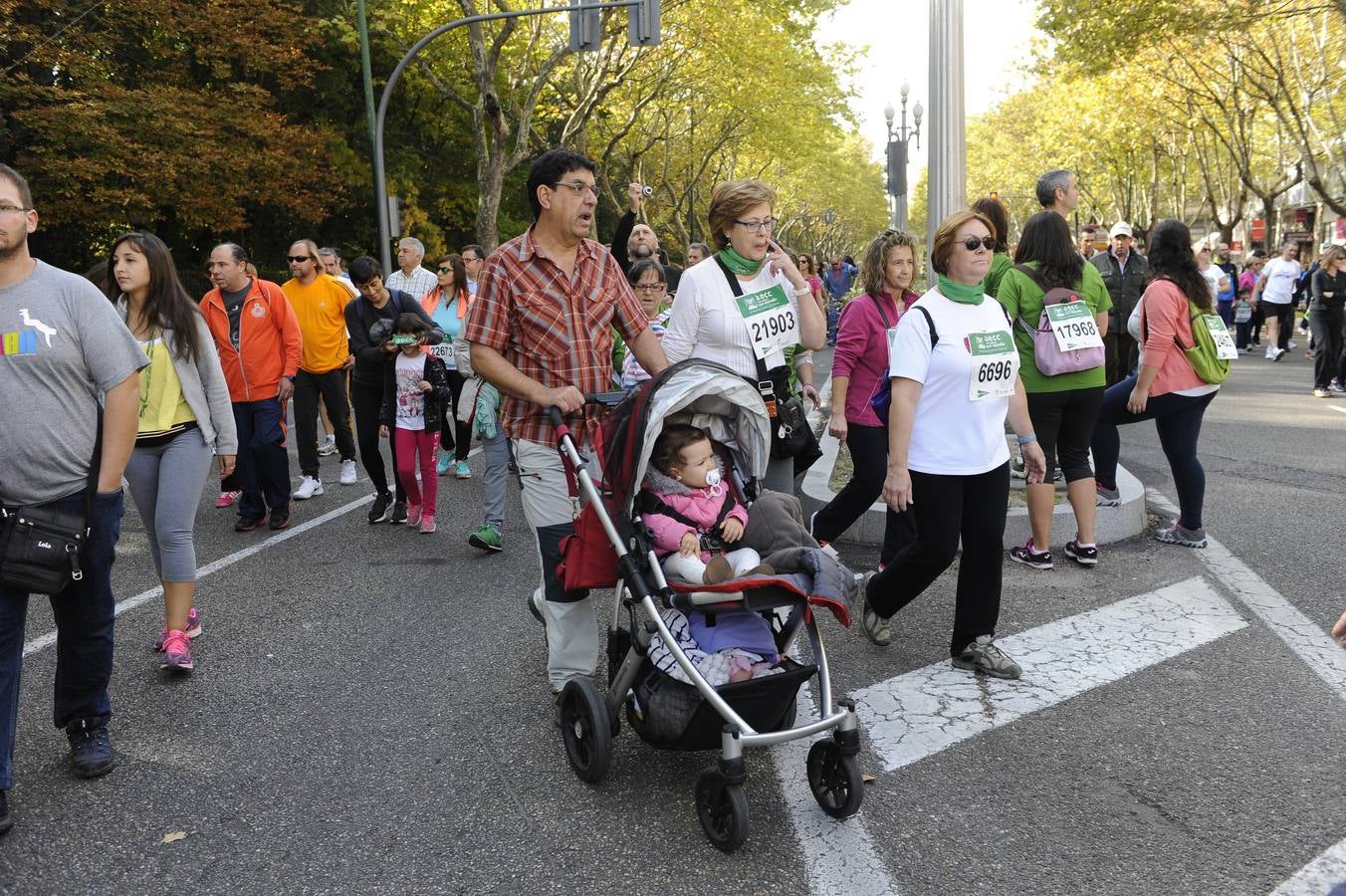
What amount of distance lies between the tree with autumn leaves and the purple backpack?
1501cm

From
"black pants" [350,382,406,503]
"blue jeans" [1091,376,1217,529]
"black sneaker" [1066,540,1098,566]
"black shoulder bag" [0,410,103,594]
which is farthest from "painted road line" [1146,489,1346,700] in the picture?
"black pants" [350,382,406,503]

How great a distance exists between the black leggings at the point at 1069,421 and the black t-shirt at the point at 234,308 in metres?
5.27

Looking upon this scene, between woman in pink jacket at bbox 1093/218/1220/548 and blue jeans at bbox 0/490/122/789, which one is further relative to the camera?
woman in pink jacket at bbox 1093/218/1220/548

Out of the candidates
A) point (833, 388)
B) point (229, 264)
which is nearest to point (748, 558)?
point (833, 388)

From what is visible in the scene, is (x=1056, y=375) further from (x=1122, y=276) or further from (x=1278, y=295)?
(x=1278, y=295)

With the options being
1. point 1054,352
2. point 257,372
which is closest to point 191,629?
point 257,372

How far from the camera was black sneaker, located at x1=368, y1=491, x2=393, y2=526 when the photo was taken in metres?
8.03

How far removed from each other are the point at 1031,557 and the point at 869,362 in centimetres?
153

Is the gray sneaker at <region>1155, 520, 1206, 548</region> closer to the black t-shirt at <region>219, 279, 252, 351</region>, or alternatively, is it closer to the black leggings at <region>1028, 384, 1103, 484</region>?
the black leggings at <region>1028, 384, 1103, 484</region>

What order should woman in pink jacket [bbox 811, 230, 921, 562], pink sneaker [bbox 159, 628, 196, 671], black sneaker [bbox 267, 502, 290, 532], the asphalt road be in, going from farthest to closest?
black sneaker [bbox 267, 502, 290, 532] → woman in pink jacket [bbox 811, 230, 921, 562] → pink sneaker [bbox 159, 628, 196, 671] → the asphalt road

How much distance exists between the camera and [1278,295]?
18625mm

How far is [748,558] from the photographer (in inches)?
147

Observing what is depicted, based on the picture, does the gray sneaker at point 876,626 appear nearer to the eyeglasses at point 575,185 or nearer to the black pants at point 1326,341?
the eyeglasses at point 575,185

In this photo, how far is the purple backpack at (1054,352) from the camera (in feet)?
19.2
